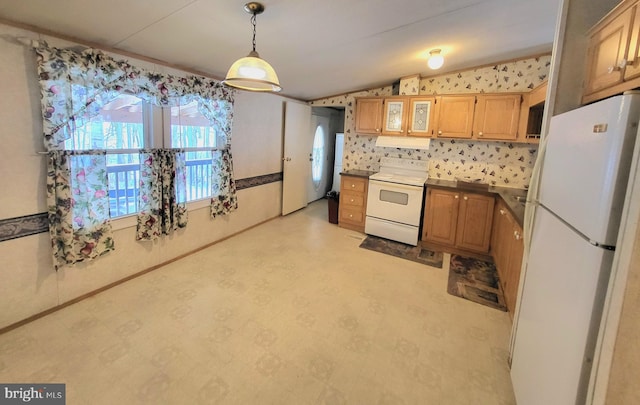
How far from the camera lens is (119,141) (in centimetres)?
271

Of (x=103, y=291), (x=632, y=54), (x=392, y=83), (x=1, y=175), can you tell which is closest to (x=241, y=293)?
(x=103, y=291)

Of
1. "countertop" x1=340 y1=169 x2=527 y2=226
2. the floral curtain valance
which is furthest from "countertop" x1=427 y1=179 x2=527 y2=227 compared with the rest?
the floral curtain valance

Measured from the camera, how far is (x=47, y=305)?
2.37 metres

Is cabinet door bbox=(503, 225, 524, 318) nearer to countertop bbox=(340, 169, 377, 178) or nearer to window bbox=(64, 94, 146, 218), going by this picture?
countertop bbox=(340, 169, 377, 178)

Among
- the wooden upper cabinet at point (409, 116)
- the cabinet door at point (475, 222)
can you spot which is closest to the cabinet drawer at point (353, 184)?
the wooden upper cabinet at point (409, 116)

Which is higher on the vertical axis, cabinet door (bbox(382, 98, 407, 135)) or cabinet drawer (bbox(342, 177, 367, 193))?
cabinet door (bbox(382, 98, 407, 135))

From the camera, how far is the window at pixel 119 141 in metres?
2.47

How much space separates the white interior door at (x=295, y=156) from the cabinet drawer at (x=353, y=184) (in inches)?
42.5

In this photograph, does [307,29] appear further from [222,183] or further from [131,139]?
[222,183]

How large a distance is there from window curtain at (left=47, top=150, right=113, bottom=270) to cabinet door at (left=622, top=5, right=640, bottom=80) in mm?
3405

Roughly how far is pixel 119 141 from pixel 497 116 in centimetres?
420

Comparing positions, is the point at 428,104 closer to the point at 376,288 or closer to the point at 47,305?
the point at 376,288

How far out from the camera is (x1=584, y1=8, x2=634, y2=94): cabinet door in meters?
1.25

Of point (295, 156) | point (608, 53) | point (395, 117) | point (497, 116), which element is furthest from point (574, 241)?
point (295, 156)
